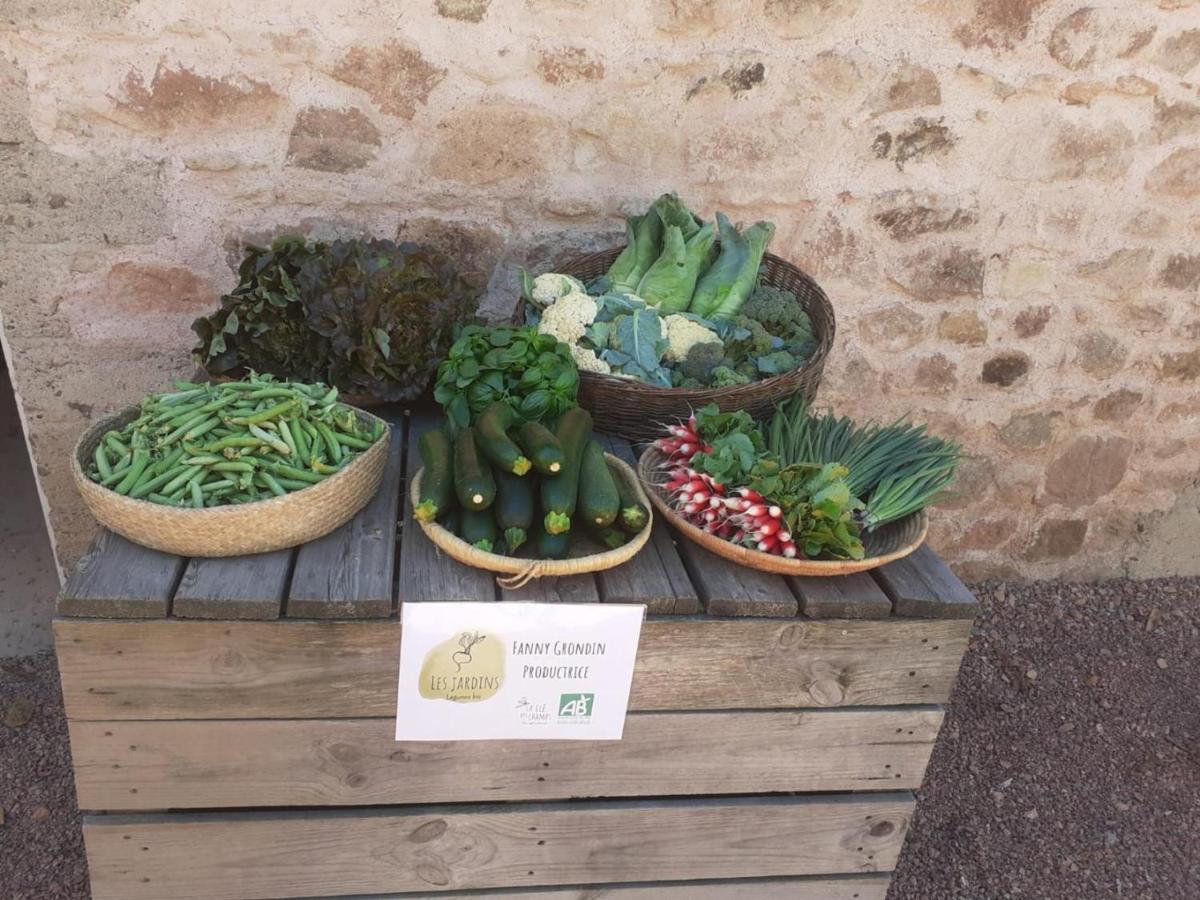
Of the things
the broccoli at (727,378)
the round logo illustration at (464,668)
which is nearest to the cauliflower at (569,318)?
the broccoli at (727,378)

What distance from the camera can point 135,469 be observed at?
81.0 inches

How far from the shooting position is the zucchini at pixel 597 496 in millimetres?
2080

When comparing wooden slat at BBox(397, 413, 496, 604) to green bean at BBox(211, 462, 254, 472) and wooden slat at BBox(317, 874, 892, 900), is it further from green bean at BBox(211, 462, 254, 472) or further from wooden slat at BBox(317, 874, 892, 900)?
wooden slat at BBox(317, 874, 892, 900)

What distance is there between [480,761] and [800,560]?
2.90 feet

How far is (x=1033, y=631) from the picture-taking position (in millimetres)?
4121

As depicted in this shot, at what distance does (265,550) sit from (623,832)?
3.71 feet

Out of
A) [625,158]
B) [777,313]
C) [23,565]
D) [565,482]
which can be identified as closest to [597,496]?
[565,482]

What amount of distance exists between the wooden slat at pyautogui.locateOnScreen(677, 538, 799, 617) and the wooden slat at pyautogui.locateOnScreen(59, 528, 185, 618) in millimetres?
1131

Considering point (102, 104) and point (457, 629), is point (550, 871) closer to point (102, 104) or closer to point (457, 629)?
point (457, 629)

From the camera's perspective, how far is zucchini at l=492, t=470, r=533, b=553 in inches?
A: 80.3

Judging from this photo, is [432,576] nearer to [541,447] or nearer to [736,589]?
[541,447]

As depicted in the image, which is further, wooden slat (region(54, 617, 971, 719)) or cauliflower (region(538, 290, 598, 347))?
cauliflower (region(538, 290, 598, 347))

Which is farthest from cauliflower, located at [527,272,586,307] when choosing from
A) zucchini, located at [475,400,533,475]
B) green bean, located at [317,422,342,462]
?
green bean, located at [317,422,342,462]

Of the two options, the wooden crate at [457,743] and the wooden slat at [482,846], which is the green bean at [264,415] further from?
the wooden slat at [482,846]
